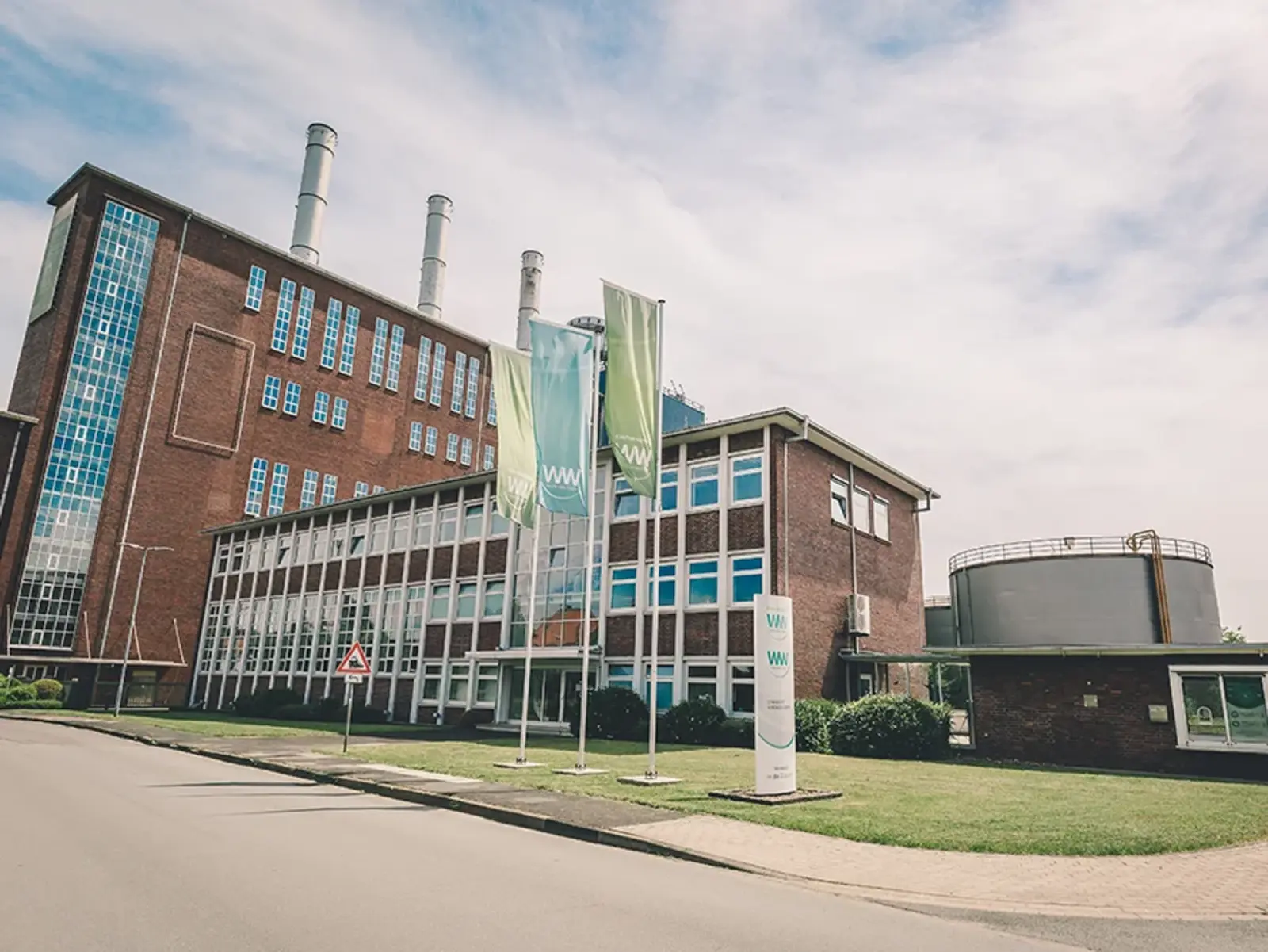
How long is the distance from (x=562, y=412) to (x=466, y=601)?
59.1 ft

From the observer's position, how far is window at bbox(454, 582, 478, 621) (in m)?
34.1

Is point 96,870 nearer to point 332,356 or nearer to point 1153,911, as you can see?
point 1153,911

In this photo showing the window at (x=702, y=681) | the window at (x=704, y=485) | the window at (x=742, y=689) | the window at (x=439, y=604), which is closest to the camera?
the window at (x=742, y=689)

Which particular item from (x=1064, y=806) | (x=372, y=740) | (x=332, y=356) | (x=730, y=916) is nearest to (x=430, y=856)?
(x=730, y=916)

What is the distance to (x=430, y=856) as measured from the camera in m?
8.55

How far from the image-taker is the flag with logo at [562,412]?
59.1 ft

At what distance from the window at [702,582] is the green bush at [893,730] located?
5.64 meters

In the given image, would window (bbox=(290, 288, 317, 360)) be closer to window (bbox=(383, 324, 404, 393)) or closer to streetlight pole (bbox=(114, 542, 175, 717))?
window (bbox=(383, 324, 404, 393))

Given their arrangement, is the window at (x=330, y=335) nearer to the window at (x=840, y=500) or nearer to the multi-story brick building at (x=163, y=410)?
the multi-story brick building at (x=163, y=410)

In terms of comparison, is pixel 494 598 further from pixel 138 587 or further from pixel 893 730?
pixel 138 587

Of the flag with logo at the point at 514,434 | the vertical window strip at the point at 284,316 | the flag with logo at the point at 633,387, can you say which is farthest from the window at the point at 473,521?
the vertical window strip at the point at 284,316

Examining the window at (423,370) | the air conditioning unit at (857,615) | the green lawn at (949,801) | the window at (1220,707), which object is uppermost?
the window at (423,370)

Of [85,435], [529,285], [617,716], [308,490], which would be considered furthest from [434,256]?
[617,716]

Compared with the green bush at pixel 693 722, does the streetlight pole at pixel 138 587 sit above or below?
above
